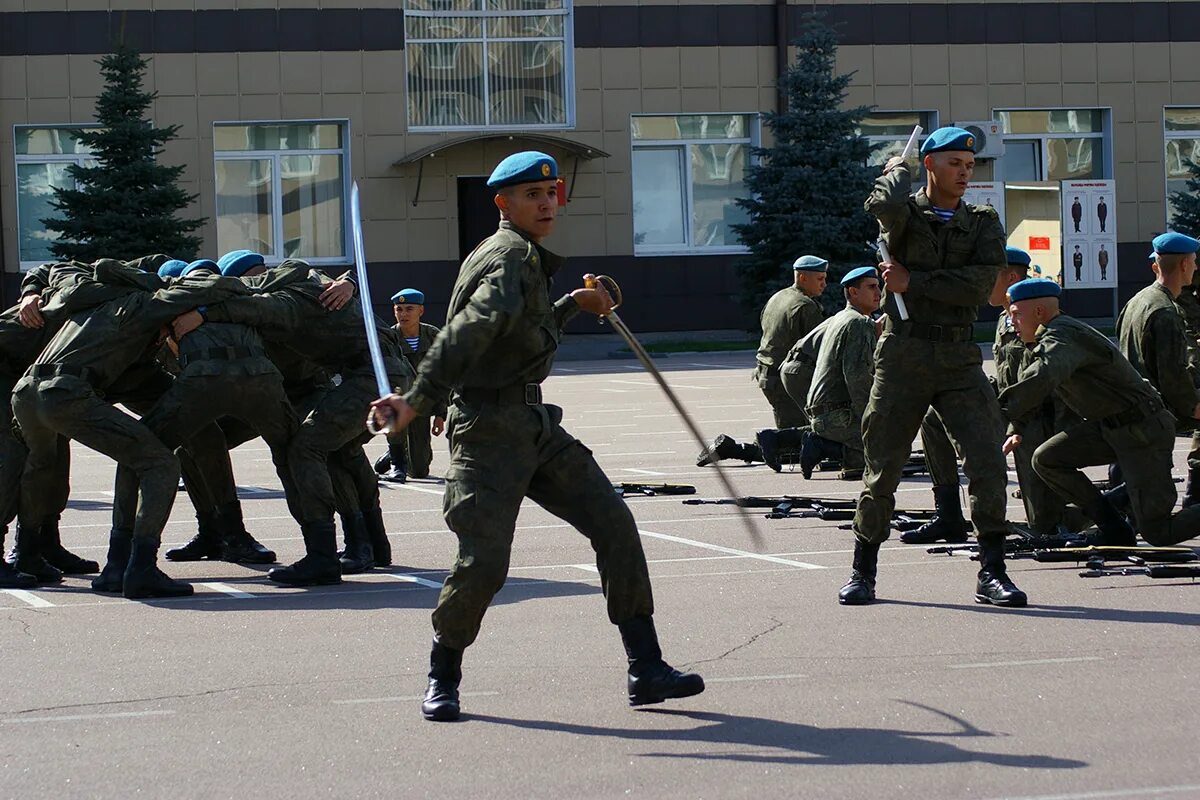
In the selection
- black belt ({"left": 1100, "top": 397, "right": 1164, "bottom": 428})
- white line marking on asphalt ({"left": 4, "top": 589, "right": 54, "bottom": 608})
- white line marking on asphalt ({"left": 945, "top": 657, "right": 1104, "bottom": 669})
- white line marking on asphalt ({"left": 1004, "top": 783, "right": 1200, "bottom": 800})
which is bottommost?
white line marking on asphalt ({"left": 4, "top": 589, "right": 54, "bottom": 608})

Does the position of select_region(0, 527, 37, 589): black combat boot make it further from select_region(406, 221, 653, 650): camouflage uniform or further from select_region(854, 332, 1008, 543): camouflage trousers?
select_region(854, 332, 1008, 543): camouflage trousers

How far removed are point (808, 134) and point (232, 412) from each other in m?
25.0

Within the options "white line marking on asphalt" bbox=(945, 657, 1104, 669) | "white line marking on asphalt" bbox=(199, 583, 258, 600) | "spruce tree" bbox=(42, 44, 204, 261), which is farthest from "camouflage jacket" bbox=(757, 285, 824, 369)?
"spruce tree" bbox=(42, 44, 204, 261)

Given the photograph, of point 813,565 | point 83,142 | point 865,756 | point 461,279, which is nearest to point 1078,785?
point 865,756

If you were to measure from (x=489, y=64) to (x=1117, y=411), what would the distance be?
26.9 meters

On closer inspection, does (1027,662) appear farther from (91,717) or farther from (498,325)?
(91,717)

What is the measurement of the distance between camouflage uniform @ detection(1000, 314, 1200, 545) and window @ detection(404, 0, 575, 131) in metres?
26.3

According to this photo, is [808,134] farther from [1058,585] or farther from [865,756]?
[865,756]

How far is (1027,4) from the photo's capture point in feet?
Answer: 123

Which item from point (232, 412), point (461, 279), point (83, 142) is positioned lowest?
point (232, 412)

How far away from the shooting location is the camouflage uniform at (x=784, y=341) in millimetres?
16703

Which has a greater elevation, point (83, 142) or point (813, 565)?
point (83, 142)

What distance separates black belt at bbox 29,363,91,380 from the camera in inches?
399

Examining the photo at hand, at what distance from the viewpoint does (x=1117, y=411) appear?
10383mm
